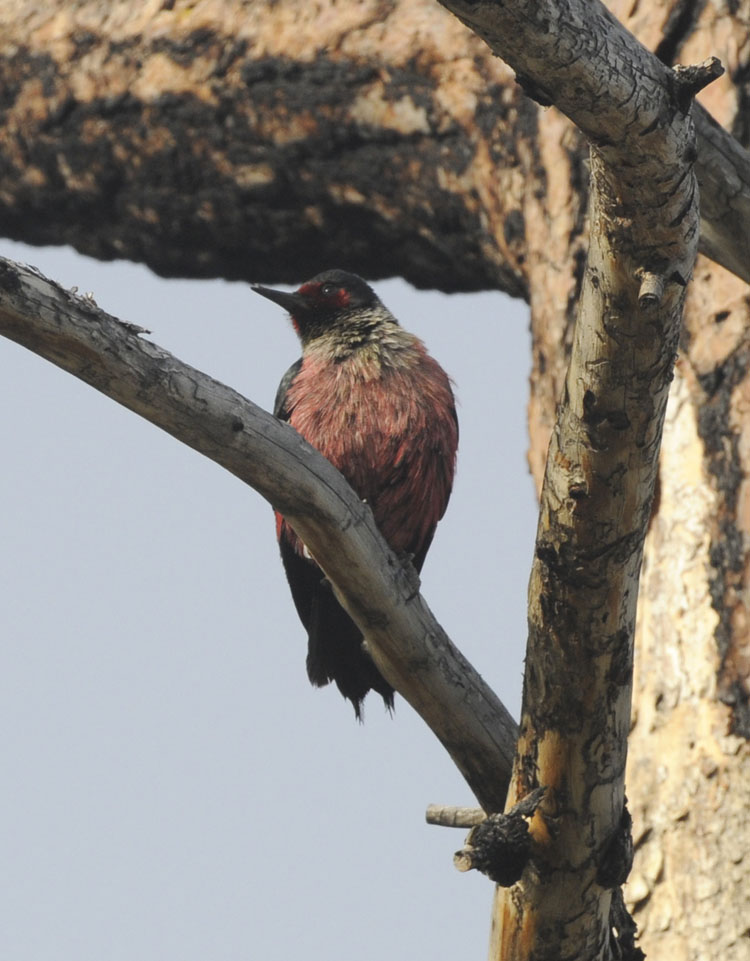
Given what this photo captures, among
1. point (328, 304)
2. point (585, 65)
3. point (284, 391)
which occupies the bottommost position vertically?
point (585, 65)

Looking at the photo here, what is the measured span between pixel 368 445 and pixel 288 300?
3.63ft

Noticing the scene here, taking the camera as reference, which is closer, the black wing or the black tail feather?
the black tail feather

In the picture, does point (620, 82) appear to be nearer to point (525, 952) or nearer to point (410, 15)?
point (525, 952)

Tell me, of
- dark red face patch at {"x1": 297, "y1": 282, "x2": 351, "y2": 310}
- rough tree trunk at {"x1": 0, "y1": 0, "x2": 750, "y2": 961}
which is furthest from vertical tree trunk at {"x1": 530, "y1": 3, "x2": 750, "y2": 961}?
dark red face patch at {"x1": 297, "y1": 282, "x2": 351, "y2": 310}

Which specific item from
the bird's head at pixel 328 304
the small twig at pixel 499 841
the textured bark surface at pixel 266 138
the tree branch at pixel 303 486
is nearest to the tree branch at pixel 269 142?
the textured bark surface at pixel 266 138

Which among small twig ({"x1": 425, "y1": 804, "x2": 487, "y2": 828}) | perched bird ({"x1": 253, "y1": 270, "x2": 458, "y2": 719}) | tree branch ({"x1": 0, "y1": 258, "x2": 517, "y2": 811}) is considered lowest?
small twig ({"x1": 425, "y1": 804, "x2": 487, "y2": 828})

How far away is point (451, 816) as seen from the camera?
349 centimetres

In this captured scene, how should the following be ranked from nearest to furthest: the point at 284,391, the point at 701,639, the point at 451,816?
the point at 451,816, the point at 701,639, the point at 284,391

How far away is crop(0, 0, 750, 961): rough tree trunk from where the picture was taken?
3.97 m

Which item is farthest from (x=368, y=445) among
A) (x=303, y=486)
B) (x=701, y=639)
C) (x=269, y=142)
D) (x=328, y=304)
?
(x=269, y=142)

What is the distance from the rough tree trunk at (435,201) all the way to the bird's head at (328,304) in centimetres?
59

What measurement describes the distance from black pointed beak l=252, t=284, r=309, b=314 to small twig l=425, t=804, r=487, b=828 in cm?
230

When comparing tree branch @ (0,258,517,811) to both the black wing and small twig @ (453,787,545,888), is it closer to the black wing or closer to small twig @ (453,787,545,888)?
small twig @ (453,787,545,888)

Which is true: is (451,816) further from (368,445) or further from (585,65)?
(585,65)
